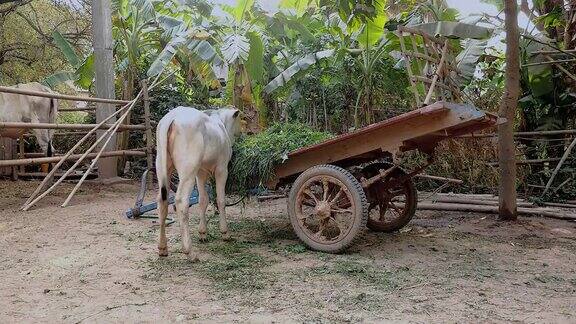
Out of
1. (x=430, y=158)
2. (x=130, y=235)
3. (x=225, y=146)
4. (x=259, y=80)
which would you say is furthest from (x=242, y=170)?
(x=259, y=80)

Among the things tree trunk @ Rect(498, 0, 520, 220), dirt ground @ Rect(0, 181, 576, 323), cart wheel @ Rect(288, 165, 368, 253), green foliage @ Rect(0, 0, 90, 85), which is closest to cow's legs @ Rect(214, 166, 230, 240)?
dirt ground @ Rect(0, 181, 576, 323)

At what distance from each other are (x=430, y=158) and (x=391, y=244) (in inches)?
38.5

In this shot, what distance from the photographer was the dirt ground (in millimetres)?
3037

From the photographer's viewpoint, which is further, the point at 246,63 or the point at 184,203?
the point at 246,63

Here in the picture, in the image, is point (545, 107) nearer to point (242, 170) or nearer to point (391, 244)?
point (391, 244)

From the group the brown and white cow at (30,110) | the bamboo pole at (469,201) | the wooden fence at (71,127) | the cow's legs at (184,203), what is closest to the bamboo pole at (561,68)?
the bamboo pole at (469,201)

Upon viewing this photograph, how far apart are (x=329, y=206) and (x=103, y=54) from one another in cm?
656

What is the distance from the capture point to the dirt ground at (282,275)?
9.96 feet

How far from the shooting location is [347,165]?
16.5ft

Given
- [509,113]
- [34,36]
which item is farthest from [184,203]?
[34,36]

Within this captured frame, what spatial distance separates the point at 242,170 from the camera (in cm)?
495

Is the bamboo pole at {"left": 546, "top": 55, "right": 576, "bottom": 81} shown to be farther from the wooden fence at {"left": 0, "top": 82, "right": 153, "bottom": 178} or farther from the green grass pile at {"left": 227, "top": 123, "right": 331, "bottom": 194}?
the wooden fence at {"left": 0, "top": 82, "right": 153, "bottom": 178}

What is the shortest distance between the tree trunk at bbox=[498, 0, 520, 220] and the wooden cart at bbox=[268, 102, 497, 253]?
5.10 feet

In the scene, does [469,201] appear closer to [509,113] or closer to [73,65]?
[509,113]
